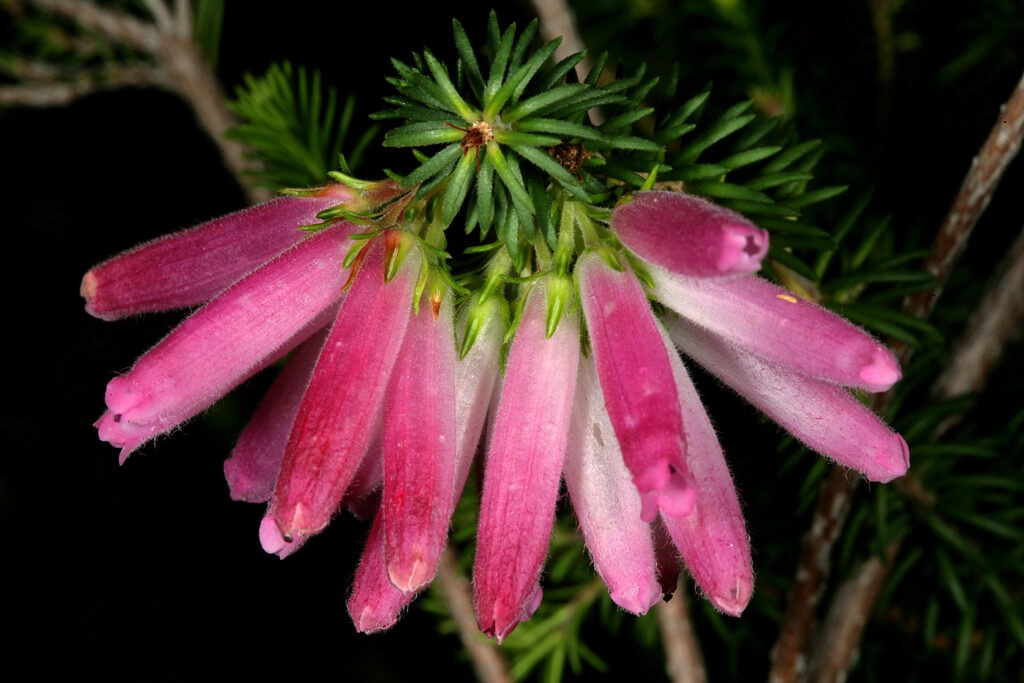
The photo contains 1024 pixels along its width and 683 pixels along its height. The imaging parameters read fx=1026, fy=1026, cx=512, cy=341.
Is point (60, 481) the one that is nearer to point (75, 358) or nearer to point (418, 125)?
point (75, 358)

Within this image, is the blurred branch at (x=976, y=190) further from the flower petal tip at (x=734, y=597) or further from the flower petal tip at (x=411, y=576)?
the flower petal tip at (x=411, y=576)

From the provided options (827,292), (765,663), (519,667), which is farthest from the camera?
(765,663)

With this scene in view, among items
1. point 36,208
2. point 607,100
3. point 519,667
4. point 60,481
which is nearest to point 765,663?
point 519,667

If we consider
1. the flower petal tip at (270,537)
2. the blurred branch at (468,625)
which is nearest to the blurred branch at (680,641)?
the blurred branch at (468,625)

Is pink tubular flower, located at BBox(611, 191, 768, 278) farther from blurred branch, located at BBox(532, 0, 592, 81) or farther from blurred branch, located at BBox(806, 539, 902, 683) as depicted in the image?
blurred branch, located at BBox(806, 539, 902, 683)

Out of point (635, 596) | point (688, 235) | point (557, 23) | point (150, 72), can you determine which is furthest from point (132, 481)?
point (688, 235)
